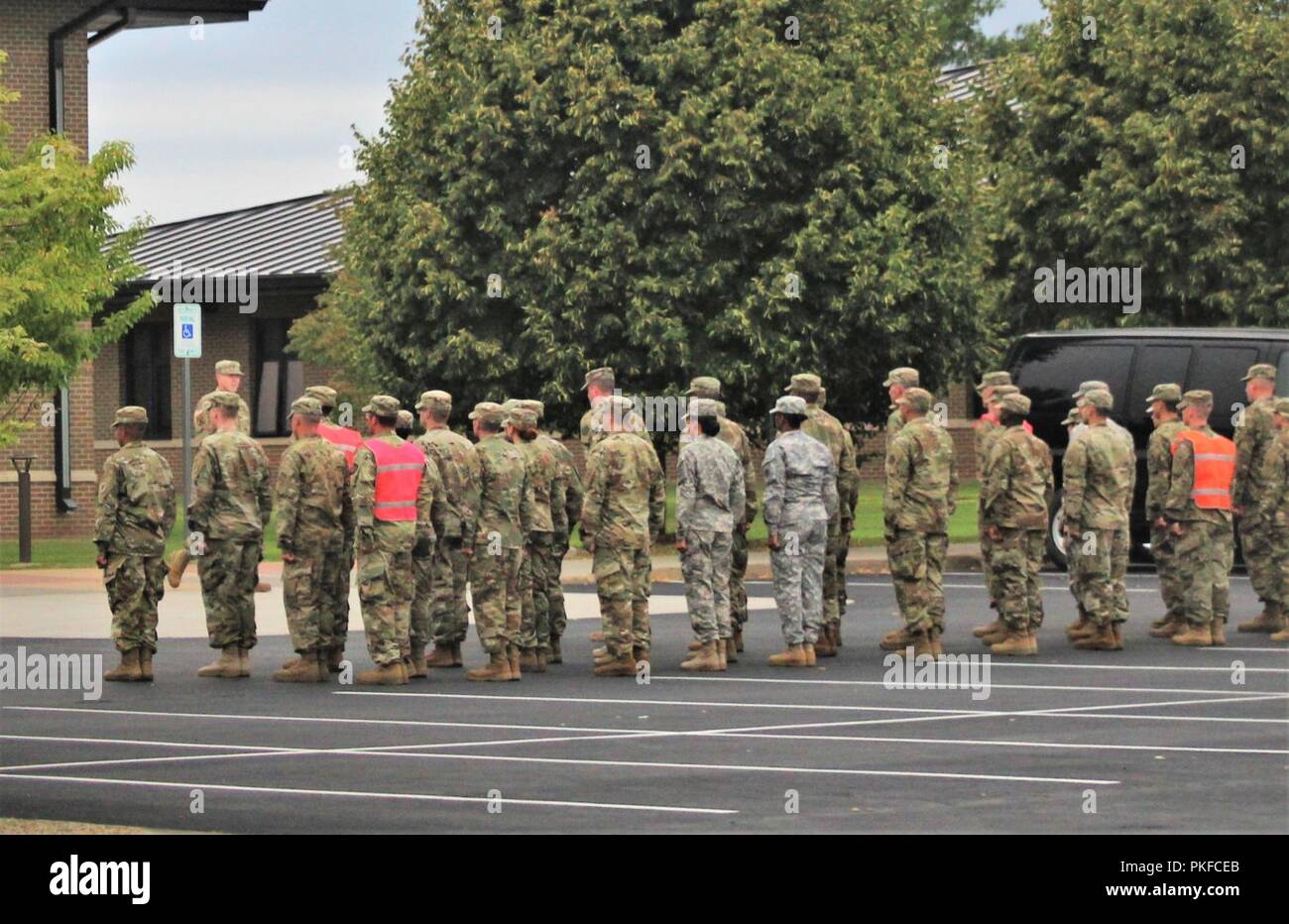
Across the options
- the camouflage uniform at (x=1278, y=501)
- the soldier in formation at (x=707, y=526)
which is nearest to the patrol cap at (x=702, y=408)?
the soldier in formation at (x=707, y=526)

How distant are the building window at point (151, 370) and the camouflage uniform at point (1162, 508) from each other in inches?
1285

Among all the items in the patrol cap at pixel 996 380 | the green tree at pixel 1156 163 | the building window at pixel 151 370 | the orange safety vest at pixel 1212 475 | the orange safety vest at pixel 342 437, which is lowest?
the orange safety vest at pixel 1212 475

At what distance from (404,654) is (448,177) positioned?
524 inches

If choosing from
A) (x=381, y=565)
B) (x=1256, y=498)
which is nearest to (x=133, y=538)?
(x=381, y=565)

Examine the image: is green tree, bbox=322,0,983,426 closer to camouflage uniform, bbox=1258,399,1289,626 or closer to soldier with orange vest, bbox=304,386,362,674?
camouflage uniform, bbox=1258,399,1289,626

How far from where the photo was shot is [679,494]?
727 inches

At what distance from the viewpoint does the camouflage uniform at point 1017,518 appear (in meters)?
19.0

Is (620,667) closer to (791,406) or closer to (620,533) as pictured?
(620,533)

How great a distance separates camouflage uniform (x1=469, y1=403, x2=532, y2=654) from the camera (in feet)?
57.5

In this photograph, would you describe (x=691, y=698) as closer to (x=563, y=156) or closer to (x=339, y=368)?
(x=563, y=156)

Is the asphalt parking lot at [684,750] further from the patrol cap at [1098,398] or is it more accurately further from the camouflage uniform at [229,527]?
the patrol cap at [1098,398]

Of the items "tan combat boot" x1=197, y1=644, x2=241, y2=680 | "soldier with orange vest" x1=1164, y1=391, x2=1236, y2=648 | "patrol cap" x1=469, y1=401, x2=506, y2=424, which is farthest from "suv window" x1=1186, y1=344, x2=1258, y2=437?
"tan combat boot" x1=197, y1=644, x2=241, y2=680

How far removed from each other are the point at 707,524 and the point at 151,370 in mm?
34199

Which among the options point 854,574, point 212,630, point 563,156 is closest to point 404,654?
point 212,630
